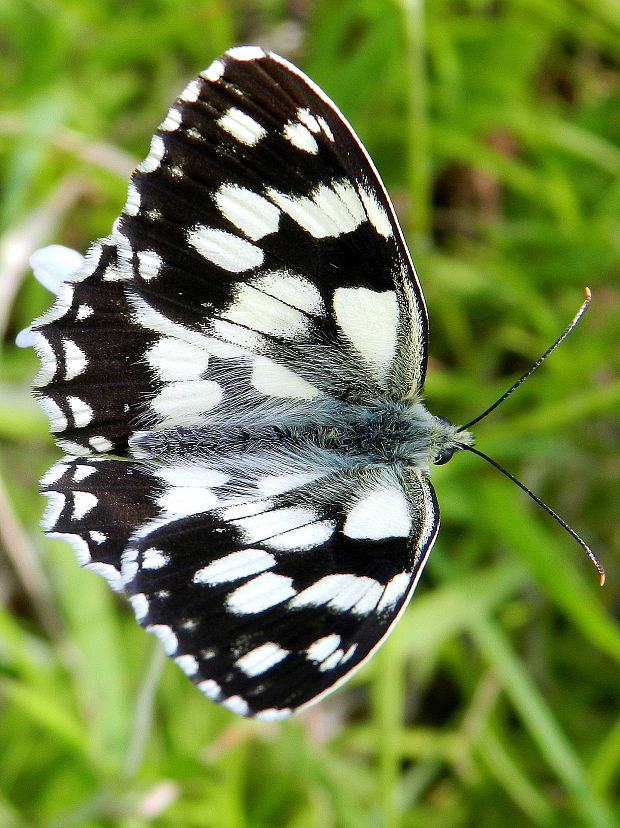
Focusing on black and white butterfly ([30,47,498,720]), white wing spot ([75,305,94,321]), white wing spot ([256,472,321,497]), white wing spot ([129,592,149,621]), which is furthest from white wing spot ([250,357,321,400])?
white wing spot ([129,592,149,621])

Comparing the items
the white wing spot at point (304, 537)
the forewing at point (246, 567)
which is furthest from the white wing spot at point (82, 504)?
the white wing spot at point (304, 537)

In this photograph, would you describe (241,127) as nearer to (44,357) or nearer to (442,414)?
(44,357)

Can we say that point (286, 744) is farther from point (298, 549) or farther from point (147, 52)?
point (147, 52)

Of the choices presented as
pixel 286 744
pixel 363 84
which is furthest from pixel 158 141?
pixel 286 744

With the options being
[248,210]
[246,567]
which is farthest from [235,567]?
[248,210]

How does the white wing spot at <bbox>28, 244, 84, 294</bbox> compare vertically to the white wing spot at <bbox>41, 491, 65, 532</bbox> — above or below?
above

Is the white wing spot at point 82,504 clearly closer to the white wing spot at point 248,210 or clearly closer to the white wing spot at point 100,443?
the white wing spot at point 100,443

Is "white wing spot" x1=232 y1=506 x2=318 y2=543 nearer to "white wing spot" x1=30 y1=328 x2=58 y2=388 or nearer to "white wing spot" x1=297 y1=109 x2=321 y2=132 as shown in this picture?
"white wing spot" x1=30 y1=328 x2=58 y2=388
